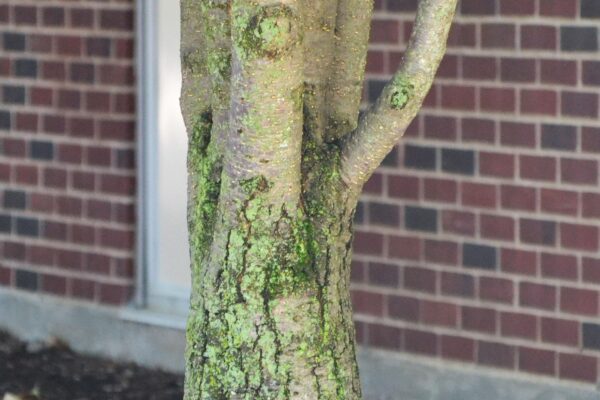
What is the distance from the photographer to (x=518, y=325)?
5.25 metres

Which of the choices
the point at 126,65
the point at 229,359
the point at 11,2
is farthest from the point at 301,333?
the point at 11,2

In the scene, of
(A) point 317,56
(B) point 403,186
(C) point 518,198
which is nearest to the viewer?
(A) point 317,56

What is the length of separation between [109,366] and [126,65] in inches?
58.0

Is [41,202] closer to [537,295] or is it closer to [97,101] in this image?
[97,101]

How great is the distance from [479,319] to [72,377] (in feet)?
6.80

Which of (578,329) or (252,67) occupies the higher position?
(252,67)

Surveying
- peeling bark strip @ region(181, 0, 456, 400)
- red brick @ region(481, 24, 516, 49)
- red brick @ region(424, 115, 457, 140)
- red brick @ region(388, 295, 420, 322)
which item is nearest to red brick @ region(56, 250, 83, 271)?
red brick @ region(388, 295, 420, 322)

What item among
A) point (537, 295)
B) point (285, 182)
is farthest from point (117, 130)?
point (285, 182)

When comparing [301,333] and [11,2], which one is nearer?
[301,333]

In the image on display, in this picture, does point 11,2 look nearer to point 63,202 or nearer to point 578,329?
point 63,202

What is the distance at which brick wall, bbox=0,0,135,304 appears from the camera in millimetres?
6379

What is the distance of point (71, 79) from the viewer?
21.4ft

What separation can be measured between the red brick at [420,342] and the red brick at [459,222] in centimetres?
46

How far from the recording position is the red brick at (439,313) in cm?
542
